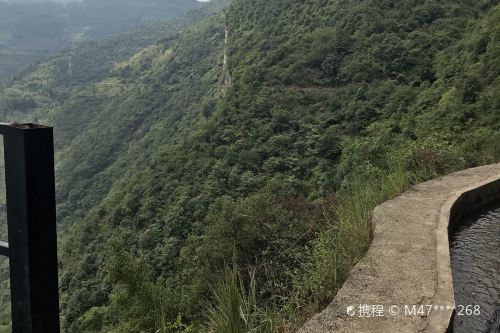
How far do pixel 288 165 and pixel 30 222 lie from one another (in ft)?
55.5

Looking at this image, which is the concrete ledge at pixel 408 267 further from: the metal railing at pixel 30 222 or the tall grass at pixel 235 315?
the metal railing at pixel 30 222

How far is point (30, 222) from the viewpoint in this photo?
140 centimetres

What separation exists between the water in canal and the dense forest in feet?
2.60

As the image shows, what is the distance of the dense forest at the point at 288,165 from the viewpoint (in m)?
4.09

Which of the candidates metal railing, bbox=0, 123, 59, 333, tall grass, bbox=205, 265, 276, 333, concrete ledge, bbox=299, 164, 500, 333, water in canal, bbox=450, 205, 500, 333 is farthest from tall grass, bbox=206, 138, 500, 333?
metal railing, bbox=0, 123, 59, 333

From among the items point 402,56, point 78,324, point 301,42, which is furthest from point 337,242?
point 301,42

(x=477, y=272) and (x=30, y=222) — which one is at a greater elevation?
(x=30, y=222)

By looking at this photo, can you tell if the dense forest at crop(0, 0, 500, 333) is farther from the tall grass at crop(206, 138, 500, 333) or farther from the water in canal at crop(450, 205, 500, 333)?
the water in canal at crop(450, 205, 500, 333)

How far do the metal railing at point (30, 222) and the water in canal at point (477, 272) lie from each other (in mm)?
2609

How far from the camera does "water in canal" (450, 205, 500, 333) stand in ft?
10.3

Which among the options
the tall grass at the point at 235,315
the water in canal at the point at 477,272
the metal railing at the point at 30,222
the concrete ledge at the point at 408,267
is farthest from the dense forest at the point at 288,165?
the metal railing at the point at 30,222

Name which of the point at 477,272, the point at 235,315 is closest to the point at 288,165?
the point at 477,272

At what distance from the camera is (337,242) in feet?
12.3

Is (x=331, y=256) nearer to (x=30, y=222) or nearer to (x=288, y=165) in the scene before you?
(x=30, y=222)
